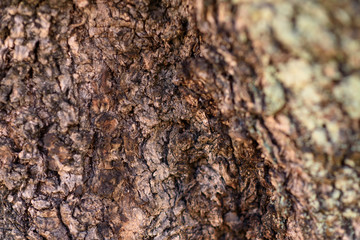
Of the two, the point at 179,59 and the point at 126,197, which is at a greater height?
the point at 179,59

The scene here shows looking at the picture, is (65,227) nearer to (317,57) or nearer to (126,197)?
(126,197)

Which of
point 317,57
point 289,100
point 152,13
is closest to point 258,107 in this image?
point 289,100

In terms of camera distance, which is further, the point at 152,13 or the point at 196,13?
A: the point at 152,13

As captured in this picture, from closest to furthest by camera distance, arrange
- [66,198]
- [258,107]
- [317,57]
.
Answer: [317,57], [258,107], [66,198]

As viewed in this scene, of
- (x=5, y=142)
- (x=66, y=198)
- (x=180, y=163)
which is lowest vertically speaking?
(x=66, y=198)

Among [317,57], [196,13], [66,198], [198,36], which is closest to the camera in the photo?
[317,57]

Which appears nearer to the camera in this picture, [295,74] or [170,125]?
[295,74]
